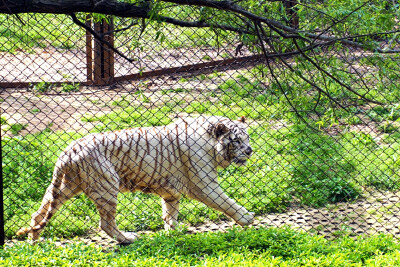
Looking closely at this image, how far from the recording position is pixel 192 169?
5270 mm

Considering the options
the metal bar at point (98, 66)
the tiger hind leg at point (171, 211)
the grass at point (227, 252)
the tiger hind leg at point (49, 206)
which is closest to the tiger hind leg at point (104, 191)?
the tiger hind leg at point (49, 206)

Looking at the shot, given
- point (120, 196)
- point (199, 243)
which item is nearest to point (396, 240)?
point (199, 243)

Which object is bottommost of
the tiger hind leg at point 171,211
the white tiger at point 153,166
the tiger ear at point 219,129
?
the tiger hind leg at point 171,211

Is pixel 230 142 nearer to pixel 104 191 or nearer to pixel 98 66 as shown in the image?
pixel 104 191

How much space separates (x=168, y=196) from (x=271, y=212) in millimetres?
1078

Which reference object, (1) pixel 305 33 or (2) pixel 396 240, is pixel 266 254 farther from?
(1) pixel 305 33

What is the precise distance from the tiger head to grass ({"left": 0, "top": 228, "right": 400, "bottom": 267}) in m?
0.80

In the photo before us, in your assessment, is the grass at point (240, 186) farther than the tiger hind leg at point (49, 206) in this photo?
Yes

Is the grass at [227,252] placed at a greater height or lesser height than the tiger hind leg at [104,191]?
lesser

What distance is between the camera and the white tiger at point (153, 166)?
493 centimetres

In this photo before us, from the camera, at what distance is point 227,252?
14.2ft

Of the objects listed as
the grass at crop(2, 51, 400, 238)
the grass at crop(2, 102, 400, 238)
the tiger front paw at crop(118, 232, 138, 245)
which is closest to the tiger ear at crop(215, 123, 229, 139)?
the grass at crop(2, 51, 400, 238)

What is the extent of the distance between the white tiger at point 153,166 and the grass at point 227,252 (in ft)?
1.54

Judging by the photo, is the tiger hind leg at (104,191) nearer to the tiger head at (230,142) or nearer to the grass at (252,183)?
the grass at (252,183)
